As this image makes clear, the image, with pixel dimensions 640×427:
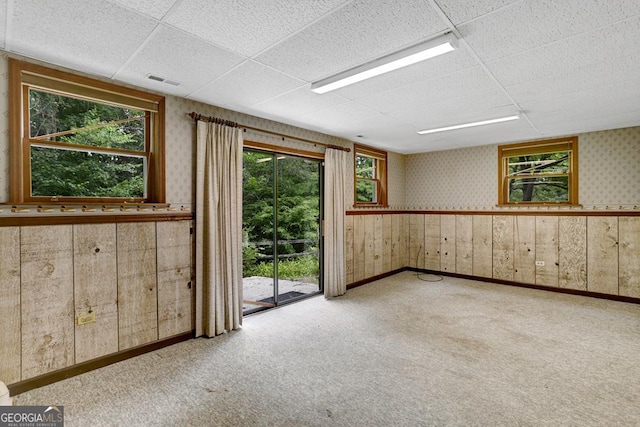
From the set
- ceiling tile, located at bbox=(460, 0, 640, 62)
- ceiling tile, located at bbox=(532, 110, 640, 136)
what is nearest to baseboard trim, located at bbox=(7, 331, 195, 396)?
ceiling tile, located at bbox=(460, 0, 640, 62)

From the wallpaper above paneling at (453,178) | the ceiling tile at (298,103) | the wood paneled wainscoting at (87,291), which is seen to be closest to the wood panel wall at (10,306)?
the wood paneled wainscoting at (87,291)

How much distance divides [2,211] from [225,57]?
6.80 feet

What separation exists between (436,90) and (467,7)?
135 cm

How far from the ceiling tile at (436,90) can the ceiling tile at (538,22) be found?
45 cm

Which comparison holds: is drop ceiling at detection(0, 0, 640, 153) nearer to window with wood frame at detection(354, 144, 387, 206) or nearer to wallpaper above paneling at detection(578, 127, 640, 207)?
wallpaper above paneling at detection(578, 127, 640, 207)

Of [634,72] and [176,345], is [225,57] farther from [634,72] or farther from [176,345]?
[634,72]

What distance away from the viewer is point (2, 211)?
2355 mm

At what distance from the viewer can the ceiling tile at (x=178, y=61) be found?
2.19m

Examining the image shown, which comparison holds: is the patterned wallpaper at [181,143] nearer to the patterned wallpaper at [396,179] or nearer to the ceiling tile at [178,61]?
the ceiling tile at [178,61]

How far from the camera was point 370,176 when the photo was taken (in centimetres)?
638

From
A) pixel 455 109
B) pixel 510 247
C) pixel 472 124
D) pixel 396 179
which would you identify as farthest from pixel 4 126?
pixel 510 247

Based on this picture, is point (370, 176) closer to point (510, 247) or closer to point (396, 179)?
point (396, 179)

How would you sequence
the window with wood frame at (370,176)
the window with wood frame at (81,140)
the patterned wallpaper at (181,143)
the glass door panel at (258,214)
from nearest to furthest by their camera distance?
the window with wood frame at (81,140), the patterned wallpaper at (181,143), the glass door panel at (258,214), the window with wood frame at (370,176)

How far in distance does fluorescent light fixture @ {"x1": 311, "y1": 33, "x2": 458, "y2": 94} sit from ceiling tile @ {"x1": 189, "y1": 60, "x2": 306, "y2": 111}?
0.93 feet
